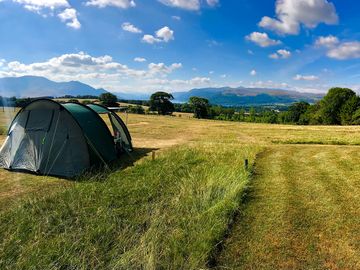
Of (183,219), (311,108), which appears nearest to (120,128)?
(183,219)

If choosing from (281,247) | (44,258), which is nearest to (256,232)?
(281,247)

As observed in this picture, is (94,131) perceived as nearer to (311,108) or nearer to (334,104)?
(334,104)

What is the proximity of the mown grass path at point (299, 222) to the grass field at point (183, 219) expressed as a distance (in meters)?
0.02

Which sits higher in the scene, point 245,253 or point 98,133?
point 98,133

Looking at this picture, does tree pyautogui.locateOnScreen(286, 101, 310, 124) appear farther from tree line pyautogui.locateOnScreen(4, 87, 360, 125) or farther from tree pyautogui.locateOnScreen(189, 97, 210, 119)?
tree pyautogui.locateOnScreen(189, 97, 210, 119)

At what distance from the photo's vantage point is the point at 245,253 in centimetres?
557

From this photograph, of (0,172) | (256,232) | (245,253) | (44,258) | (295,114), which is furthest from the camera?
(295,114)

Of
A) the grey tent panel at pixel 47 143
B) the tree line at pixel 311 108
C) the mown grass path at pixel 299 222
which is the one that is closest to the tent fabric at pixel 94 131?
the grey tent panel at pixel 47 143

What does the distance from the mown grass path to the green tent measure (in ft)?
23.2

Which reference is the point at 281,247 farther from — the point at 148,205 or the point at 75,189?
→ the point at 75,189

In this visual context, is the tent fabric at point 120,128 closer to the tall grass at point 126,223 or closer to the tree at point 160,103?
the tall grass at point 126,223

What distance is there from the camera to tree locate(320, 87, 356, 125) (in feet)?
197

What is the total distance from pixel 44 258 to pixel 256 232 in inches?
172

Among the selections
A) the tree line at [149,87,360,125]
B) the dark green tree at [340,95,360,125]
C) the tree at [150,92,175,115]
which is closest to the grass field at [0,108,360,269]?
the tree line at [149,87,360,125]
